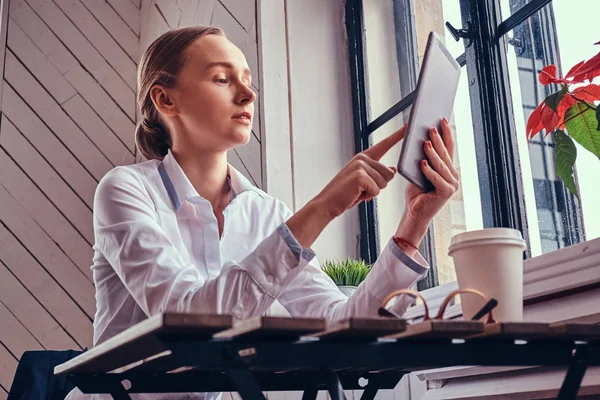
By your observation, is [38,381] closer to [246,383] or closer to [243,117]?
[243,117]

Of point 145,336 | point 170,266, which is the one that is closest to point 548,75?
point 170,266

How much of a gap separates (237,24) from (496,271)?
1.96 metres

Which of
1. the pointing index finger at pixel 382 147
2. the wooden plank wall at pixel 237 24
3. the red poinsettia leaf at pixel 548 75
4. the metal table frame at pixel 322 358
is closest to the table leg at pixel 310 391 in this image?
the metal table frame at pixel 322 358

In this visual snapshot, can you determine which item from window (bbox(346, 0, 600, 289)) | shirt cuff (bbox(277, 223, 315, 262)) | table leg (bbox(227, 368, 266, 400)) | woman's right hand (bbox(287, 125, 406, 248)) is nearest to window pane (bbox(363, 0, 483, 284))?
window (bbox(346, 0, 600, 289))

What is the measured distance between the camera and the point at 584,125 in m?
1.29

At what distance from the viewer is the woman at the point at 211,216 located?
123 cm

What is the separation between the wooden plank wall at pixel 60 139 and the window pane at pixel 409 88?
0.65 metres

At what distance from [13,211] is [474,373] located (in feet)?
7.74

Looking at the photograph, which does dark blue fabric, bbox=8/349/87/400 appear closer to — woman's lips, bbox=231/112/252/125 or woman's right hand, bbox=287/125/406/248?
woman's lips, bbox=231/112/252/125

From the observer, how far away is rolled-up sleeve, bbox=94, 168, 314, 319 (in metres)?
1.19

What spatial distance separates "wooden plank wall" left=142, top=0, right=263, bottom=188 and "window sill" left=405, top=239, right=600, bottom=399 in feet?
3.69

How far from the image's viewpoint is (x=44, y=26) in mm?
3545

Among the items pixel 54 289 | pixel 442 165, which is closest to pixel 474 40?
pixel 442 165

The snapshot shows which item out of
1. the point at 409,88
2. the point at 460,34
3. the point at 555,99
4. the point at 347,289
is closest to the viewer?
the point at 555,99
